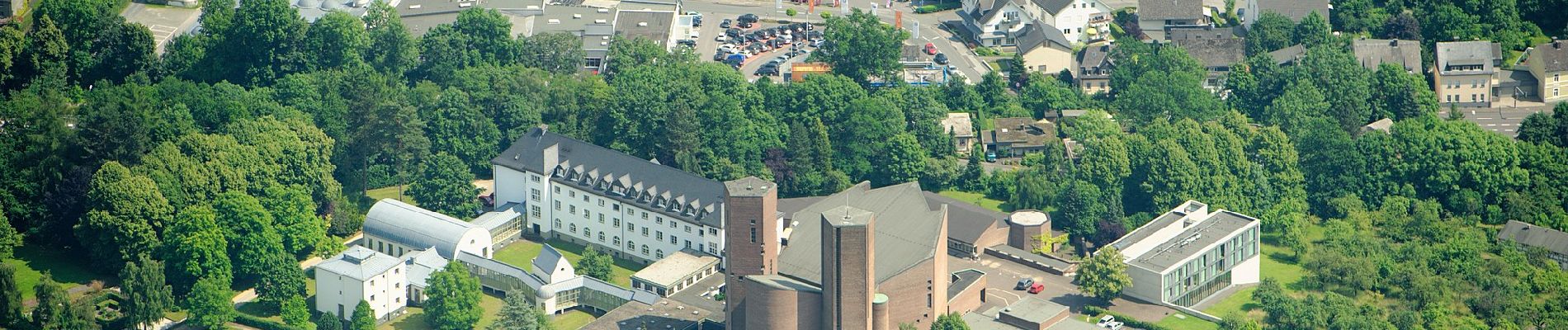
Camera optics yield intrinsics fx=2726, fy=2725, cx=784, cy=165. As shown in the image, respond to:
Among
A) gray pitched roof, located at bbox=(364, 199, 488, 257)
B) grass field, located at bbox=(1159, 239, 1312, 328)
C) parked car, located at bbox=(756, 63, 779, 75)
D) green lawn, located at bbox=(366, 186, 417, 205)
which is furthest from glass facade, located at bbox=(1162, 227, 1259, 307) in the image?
green lawn, located at bbox=(366, 186, 417, 205)

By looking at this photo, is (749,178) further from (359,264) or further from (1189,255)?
(1189,255)

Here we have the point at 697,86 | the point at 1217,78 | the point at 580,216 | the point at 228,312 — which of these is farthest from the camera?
the point at 1217,78

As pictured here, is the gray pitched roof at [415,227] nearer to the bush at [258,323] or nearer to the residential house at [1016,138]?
the bush at [258,323]

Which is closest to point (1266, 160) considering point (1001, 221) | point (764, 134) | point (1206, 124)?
point (1206, 124)

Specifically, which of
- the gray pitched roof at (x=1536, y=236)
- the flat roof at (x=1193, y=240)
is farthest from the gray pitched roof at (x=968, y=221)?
the gray pitched roof at (x=1536, y=236)

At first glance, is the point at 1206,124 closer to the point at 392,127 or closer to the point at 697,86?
the point at 697,86
